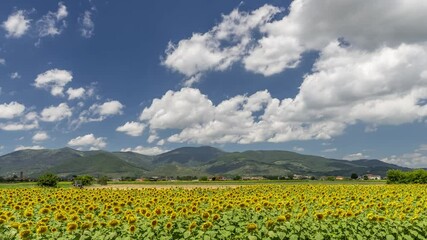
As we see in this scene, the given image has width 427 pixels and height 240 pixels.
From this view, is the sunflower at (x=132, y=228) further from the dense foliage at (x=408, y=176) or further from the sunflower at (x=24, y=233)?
the dense foliage at (x=408, y=176)

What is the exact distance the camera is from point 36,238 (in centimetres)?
1309

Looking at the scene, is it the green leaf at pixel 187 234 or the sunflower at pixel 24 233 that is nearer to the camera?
the sunflower at pixel 24 233

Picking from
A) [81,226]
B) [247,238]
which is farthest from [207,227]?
[81,226]

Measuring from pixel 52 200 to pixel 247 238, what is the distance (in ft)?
57.4

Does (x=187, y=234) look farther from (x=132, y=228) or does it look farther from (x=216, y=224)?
(x=216, y=224)

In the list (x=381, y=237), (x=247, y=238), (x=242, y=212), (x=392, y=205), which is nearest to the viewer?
(x=247, y=238)

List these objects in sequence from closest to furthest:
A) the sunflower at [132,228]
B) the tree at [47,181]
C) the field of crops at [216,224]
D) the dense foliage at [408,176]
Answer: the sunflower at [132,228] < the field of crops at [216,224] < the tree at [47,181] < the dense foliage at [408,176]

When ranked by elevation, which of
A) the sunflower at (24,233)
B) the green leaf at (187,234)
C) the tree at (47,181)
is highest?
the tree at (47,181)

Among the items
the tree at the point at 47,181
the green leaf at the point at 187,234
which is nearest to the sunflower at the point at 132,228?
the green leaf at the point at 187,234

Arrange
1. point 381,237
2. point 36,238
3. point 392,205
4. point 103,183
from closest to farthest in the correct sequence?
point 36,238 < point 381,237 < point 392,205 < point 103,183

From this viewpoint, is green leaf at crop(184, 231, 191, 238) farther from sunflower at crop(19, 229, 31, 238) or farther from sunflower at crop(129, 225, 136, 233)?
sunflower at crop(19, 229, 31, 238)

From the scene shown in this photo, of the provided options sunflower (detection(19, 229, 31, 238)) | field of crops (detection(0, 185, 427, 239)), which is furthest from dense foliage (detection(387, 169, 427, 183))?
sunflower (detection(19, 229, 31, 238))

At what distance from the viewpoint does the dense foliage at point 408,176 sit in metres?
80.7

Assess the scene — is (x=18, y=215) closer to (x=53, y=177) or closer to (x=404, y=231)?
(x=404, y=231)
